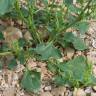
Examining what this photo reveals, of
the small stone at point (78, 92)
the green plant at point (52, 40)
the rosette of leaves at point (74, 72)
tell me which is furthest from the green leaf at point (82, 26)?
the small stone at point (78, 92)

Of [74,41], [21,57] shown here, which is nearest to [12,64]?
[21,57]

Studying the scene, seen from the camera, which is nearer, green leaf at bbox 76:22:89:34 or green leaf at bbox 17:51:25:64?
green leaf at bbox 17:51:25:64

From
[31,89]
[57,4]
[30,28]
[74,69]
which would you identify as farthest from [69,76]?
[57,4]

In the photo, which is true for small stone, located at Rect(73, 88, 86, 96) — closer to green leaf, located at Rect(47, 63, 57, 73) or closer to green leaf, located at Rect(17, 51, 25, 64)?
green leaf, located at Rect(47, 63, 57, 73)

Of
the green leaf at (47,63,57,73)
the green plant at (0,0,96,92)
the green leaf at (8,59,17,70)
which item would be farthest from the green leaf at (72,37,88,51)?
the green leaf at (8,59,17,70)

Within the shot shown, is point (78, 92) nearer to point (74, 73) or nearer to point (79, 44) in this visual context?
point (74, 73)

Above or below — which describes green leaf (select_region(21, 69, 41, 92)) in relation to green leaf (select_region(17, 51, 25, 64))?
below

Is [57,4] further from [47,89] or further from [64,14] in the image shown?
[47,89]

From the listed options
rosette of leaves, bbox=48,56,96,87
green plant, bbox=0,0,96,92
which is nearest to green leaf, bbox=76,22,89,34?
green plant, bbox=0,0,96,92

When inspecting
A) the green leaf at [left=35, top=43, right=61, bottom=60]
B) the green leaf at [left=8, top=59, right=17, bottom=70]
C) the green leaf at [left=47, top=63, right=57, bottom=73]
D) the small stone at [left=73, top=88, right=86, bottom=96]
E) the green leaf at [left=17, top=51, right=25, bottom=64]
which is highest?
the green leaf at [left=35, top=43, right=61, bottom=60]
